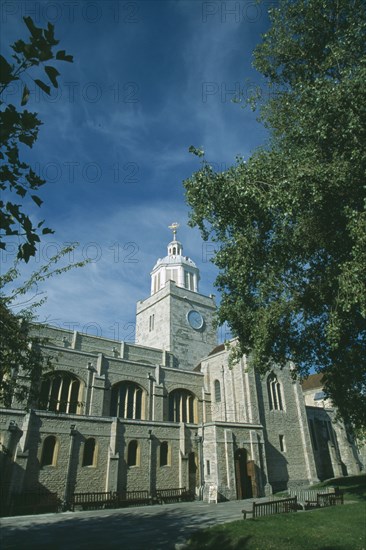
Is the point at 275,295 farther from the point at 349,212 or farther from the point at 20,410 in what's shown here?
the point at 20,410

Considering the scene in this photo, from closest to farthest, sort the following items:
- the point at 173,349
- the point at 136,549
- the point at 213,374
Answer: the point at 136,549
the point at 213,374
the point at 173,349

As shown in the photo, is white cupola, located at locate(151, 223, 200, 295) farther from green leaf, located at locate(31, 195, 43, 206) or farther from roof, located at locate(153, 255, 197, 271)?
green leaf, located at locate(31, 195, 43, 206)

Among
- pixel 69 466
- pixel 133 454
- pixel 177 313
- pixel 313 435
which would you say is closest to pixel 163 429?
pixel 133 454

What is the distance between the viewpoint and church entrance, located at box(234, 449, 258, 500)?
25483 millimetres

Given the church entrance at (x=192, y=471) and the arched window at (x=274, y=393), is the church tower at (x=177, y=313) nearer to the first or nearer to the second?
the arched window at (x=274, y=393)

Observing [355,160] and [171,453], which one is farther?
[171,453]

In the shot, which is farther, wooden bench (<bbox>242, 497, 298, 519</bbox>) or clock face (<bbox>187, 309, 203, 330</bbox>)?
clock face (<bbox>187, 309, 203, 330</bbox>)

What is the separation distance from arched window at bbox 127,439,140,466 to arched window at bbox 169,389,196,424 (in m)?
6.54

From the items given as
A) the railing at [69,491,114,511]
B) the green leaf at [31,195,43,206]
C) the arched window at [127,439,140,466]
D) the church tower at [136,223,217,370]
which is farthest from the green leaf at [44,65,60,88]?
the church tower at [136,223,217,370]

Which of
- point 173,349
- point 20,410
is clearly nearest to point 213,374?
point 173,349

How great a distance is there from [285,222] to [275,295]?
3.55 m

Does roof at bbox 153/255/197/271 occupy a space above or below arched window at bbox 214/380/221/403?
above

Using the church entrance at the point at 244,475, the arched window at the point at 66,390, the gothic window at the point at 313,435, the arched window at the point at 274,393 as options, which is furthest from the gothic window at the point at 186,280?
the church entrance at the point at 244,475

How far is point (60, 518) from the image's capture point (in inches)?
659
